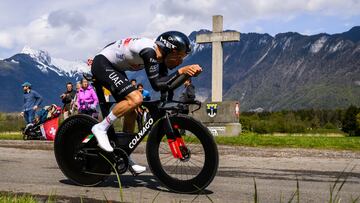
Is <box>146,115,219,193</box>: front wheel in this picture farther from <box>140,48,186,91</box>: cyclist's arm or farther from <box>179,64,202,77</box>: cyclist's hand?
<box>179,64,202,77</box>: cyclist's hand

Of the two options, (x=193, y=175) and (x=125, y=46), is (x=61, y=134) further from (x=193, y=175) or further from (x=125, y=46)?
(x=193, y=175)

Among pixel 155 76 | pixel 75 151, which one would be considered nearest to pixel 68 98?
pixel 75 151

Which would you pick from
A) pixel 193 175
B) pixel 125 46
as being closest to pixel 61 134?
pixel 125 46

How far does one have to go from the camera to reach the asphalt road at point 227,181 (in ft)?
17.9

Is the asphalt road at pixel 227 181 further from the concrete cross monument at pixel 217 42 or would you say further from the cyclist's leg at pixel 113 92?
the concrete cross monument at pixel 217 42

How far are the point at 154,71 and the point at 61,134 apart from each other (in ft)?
5.48

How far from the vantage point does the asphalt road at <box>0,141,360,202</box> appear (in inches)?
214

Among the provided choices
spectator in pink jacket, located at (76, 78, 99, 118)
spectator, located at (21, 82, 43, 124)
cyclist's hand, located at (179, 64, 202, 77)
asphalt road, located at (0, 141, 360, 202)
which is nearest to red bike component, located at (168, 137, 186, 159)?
asphalt road, located at (0, 141, 360, 202)

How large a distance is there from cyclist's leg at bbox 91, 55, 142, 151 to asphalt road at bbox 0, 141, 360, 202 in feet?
2.19

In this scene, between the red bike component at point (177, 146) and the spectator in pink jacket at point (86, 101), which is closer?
the red bike component at point (177, 146)

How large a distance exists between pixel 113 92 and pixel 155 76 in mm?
656

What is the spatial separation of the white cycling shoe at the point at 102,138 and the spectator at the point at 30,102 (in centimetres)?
1310

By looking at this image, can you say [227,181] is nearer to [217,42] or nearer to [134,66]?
[134,66]

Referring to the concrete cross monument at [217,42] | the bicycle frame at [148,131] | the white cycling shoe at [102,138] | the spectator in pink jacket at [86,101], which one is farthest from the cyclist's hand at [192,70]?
the concrete cross monument at [217,42]
